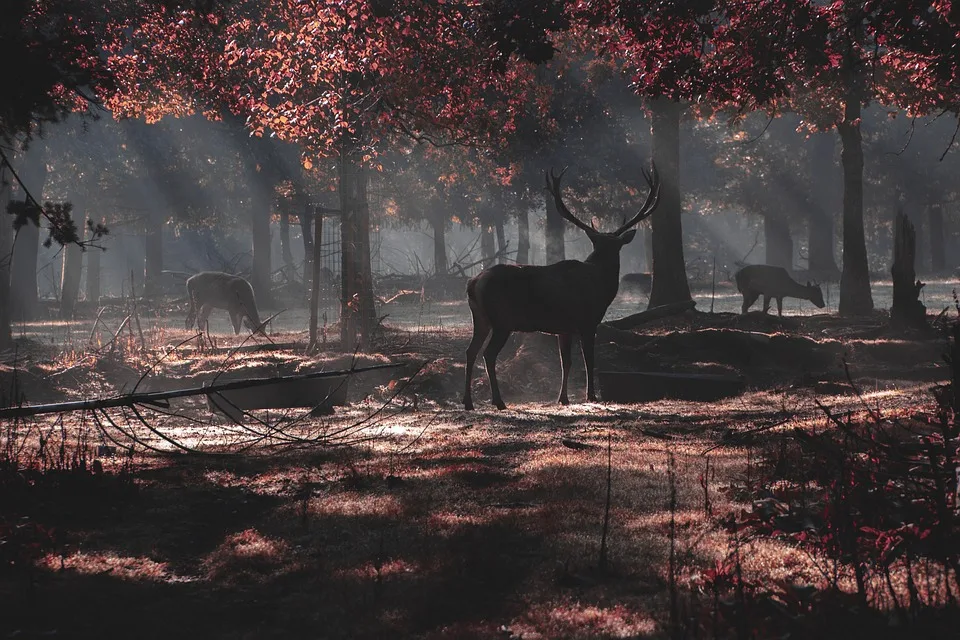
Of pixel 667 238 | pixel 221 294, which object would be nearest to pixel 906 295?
pixel 667 238

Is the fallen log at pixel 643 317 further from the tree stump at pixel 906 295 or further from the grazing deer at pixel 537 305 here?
the grazing deer at pixel 537 305

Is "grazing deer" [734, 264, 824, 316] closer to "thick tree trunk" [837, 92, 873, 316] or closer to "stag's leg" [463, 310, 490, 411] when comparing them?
"thick tree trunk" [837, 92, 873, 316]

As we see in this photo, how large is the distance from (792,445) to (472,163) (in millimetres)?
28610

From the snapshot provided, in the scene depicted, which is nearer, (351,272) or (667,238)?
(351,272)

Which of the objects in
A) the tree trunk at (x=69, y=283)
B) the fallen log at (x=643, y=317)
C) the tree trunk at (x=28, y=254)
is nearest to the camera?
the fallen log at (x=643, y=317)

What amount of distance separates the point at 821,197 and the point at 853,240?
1112 inches

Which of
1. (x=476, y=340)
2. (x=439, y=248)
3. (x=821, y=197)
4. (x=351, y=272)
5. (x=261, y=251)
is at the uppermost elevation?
(x=821, y=197)

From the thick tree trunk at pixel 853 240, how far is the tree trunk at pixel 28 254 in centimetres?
2918

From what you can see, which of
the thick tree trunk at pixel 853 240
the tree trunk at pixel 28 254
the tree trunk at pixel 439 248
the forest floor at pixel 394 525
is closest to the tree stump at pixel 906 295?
the thick tree trunk at pixel 853 240

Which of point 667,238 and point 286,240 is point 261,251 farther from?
point 667,238

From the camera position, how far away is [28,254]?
38.4 m

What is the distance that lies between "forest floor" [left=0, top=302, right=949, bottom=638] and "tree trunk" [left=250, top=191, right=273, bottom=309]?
2971 cm

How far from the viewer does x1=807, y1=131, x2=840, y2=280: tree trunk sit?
50344 mm

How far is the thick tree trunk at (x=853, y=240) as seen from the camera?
23.8 meters
